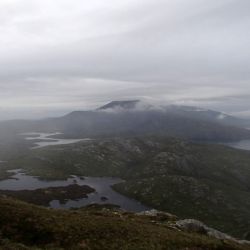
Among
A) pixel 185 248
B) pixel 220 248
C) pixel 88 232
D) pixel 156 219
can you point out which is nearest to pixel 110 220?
pixel 88 232

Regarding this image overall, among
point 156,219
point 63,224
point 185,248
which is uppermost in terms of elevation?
point 63,224

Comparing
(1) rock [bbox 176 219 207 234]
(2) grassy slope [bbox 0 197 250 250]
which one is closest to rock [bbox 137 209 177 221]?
(1) rock [bbox 176 219 207 234]

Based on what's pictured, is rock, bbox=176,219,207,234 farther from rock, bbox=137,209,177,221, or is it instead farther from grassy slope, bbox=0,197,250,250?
grassy slope, bbox=0,197,250,250

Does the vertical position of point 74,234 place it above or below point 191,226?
above

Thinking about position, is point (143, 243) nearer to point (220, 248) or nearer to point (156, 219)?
point (220, 248)

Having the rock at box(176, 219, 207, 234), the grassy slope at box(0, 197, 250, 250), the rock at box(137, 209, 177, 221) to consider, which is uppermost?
the grassy slope at box(0, 197, 250, 250)

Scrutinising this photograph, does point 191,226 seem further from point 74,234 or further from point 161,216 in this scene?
point 74,234

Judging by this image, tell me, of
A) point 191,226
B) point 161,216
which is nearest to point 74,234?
point 191,226

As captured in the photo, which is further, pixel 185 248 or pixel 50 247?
pixel 185 248
